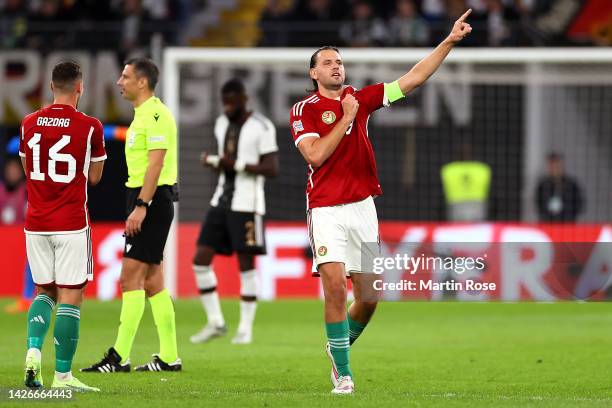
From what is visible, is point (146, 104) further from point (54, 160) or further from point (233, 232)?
point (233, 232)

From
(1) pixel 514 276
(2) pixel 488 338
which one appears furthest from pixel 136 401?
(2) pixel 488 338

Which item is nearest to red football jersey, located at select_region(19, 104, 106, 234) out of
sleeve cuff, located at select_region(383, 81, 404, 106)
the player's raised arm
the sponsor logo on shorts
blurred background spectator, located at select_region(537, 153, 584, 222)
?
the sponsor logo on shorts

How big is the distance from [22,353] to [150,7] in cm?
1282

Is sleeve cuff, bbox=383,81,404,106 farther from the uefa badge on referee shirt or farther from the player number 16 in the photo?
the player number 16

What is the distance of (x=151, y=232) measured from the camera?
9.82m

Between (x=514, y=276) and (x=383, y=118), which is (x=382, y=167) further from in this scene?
(x=514, y=276)

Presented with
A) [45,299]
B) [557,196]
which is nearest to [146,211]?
[45,299]

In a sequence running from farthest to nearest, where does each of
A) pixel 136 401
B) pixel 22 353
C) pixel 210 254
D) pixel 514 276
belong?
pixel 210 254, pixel 22 353, pixel 514 276, pixel 136 401

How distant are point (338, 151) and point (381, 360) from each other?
3.31 metres

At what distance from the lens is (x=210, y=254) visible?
13.0 m

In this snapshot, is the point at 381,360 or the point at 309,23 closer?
the point at 381,360

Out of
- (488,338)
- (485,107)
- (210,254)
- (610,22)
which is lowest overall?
(488,338)

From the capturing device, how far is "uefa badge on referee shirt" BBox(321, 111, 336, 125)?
829cm

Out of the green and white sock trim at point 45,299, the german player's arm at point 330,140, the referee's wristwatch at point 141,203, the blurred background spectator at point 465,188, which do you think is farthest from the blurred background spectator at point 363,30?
the green and white sock trim at point 45,299
